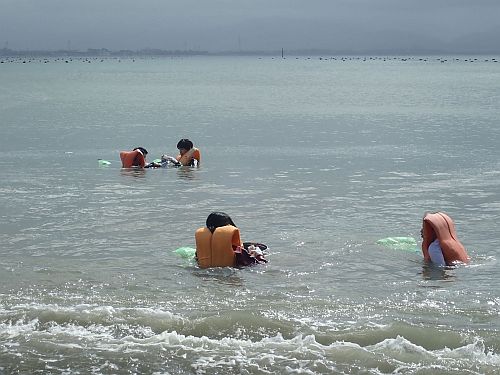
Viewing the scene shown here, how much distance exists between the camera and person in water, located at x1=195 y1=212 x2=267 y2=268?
1512 cm

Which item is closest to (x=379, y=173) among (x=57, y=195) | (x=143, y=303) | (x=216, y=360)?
(x=57, y=195)

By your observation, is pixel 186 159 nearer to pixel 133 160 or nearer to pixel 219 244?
pixel 133 160

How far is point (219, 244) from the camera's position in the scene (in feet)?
49.8

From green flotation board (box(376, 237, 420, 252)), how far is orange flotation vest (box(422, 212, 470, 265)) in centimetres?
126

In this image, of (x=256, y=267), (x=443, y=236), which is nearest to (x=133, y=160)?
(x=256, y=267)

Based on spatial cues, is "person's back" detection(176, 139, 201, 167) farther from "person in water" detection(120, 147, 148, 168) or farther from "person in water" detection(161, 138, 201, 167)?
"person in water" detection(120, 147, 148, 168)

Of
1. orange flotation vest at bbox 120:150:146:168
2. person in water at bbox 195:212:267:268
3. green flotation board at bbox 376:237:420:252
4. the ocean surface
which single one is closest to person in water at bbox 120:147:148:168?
orange flotation vest at bbox 120:150:146:168

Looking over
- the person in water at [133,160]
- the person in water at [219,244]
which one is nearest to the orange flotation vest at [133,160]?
the person in water at [133,160]

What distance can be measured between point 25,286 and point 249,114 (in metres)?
43.2

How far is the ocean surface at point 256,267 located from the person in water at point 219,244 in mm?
236

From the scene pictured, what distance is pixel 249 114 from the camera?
57.0m

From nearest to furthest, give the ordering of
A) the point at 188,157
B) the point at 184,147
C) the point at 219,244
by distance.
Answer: the point at 219,244 < the point at 188,157 < the point at 184,147

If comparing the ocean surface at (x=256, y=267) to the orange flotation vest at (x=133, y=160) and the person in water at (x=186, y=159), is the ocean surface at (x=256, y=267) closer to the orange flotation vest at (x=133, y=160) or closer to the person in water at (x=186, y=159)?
the person in water at (x=186, y=159)

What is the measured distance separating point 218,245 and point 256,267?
0.93m
